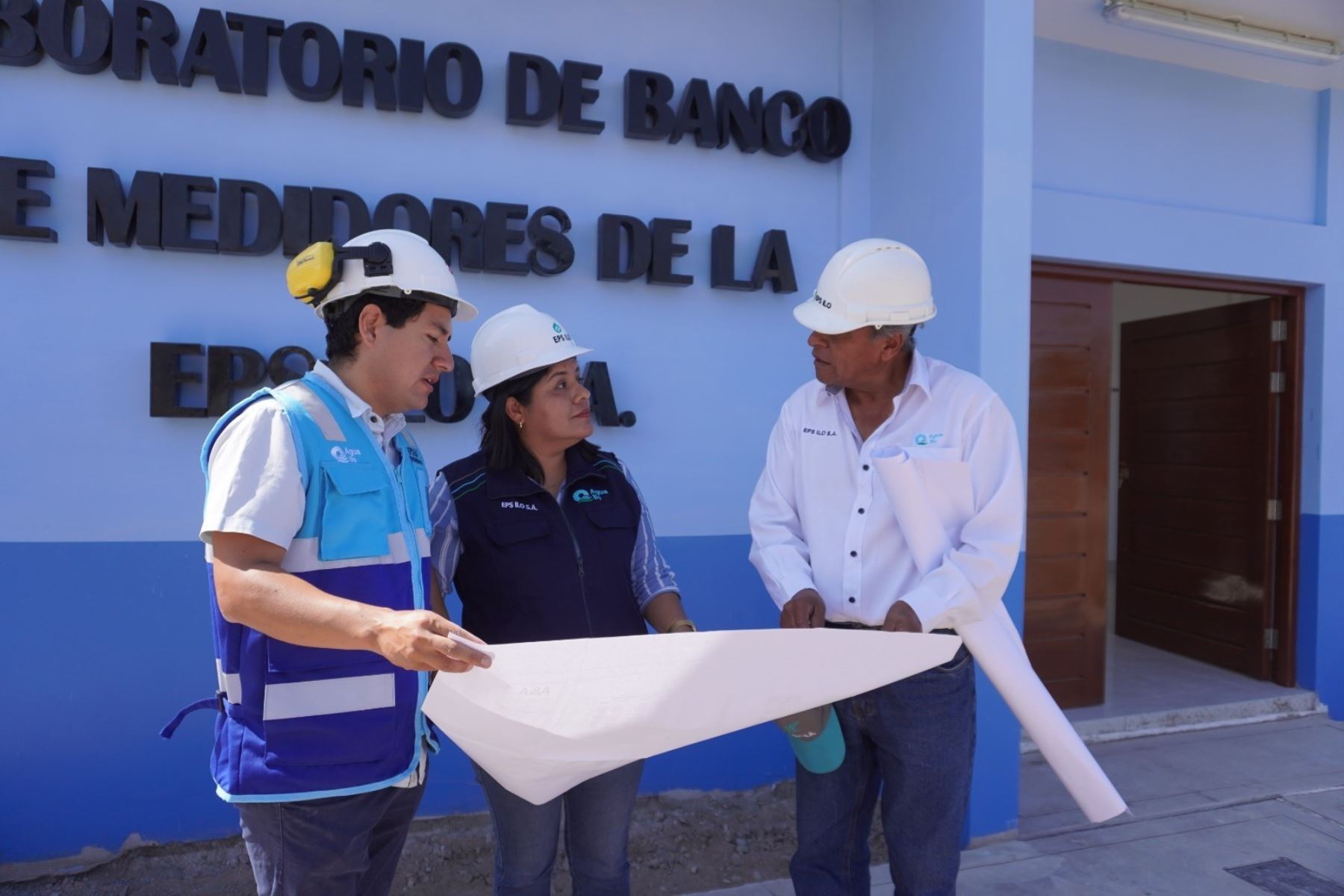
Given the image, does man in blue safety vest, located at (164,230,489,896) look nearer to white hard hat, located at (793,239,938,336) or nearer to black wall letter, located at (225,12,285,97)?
white hard hat, located at (793,239,938,336)

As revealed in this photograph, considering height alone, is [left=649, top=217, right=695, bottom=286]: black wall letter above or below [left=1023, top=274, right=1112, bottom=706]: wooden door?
above

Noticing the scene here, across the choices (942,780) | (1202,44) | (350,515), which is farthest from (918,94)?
(350,515)

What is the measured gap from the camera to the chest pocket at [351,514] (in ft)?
5.33

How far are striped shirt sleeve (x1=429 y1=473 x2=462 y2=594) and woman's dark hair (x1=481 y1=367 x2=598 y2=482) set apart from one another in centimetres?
13

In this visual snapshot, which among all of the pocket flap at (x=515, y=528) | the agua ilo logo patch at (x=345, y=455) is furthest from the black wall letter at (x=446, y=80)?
the agua ilo logo patch at (x=345, y=455)

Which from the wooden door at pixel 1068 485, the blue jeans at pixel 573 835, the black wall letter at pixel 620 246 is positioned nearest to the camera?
the blue jeans at pixel 573 835

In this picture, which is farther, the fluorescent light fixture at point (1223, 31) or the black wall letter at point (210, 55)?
the fluorescent light fixture at point (1223, 31)

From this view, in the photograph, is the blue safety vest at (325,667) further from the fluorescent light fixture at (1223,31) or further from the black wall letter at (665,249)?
the fluorescent light fixture at (1223,31)

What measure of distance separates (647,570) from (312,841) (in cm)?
96

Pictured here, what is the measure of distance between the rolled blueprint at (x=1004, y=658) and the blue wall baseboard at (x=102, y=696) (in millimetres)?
2544

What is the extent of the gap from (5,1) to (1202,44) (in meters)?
5.24

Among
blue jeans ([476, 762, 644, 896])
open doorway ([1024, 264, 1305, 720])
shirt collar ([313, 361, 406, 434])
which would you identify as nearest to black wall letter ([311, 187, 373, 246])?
shirt collar ([313, 361, 406, 434])

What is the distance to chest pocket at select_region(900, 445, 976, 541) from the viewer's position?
7.04 feet

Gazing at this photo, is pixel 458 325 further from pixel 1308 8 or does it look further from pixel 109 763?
pixel 1308 8
